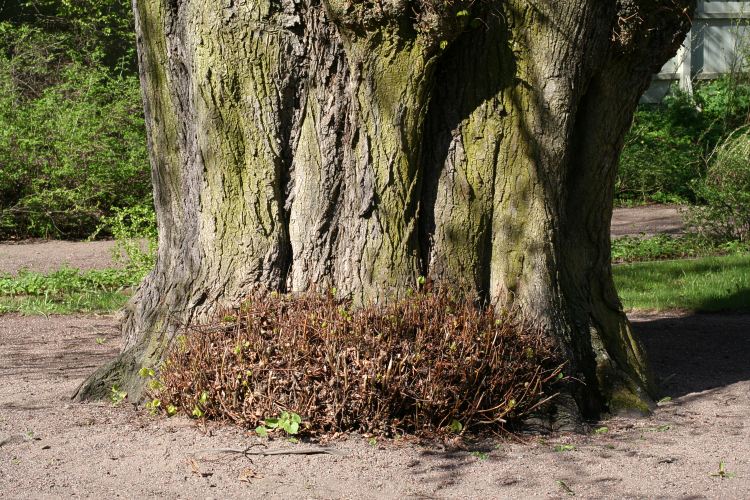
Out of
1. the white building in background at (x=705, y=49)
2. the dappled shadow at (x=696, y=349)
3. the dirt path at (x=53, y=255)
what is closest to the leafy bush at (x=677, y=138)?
the white building in background at (x=705, y=49)

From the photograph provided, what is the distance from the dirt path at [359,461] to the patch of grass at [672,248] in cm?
697

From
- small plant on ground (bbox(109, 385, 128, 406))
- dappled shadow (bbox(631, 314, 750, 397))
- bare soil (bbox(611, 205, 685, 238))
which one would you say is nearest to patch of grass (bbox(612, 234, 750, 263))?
bare soil (bbox(611, 205, 685, 238))

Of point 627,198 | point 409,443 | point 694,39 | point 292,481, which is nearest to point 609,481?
point 409,443

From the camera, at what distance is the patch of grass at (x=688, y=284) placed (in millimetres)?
9586

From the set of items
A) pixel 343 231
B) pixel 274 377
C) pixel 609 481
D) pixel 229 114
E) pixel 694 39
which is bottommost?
pixel 609 481

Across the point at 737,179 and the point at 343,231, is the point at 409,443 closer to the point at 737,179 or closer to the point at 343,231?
the point at 343,231

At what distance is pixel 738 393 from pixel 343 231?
276cm

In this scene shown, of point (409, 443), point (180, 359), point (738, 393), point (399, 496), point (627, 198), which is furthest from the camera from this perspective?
point (627, 198)

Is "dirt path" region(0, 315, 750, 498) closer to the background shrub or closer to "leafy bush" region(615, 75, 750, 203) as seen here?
the background shrub

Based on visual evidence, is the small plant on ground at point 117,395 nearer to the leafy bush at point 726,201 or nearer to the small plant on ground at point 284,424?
the small plant on ground at point 284,424

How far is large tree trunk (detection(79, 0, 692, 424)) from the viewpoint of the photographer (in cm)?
533

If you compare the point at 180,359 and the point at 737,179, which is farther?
the point at 737,179

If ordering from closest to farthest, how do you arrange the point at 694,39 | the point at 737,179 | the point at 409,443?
the point at 409,443
the point at 737,179
the point at 694,39

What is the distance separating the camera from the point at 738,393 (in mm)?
6309
